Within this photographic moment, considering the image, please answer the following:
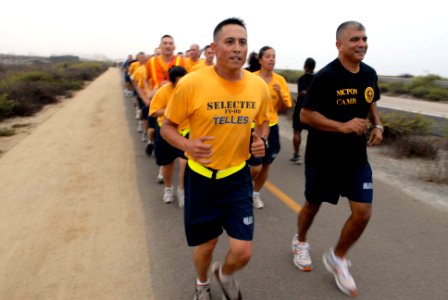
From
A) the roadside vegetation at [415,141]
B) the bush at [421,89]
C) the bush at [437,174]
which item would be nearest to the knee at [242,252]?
the bush at [437,174]

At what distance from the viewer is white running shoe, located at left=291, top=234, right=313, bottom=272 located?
137 inches

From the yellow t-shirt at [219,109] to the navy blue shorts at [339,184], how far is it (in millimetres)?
914

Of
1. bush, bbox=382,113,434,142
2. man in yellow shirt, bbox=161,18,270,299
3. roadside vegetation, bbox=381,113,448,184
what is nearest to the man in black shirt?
man in yellow shirt, bbox=161,18,270,299

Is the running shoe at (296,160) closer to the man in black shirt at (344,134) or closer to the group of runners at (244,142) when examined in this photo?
the group of runners at (244,142)

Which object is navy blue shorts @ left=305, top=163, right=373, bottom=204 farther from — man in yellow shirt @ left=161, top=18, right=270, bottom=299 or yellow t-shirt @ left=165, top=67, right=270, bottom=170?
yellow t-shirt @ left=165, top=67, right=270, bottom=170

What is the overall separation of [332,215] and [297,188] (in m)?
1.20

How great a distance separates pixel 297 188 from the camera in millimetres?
5926

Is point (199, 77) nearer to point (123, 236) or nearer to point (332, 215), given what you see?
point (123, 236)

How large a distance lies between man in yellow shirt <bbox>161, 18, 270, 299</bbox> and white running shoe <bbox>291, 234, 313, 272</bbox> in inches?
39.1

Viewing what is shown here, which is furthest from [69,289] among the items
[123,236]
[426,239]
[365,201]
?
[426,239]

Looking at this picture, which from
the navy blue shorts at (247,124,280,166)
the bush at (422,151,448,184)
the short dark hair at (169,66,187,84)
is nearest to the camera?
the short dark hair at (169,66,187,84)

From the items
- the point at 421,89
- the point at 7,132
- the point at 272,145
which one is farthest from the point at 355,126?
the point at 421,89

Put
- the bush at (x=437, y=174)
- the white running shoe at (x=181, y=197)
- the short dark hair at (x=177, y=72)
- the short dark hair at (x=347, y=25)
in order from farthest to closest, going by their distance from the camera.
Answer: the bush at (x=437, y=174) → the white running shoe at (x=181, y=197) → the short dark hair at (x=177, y=72) → the short dark hair at (x=347, y=25)

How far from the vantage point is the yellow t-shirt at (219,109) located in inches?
97.0
